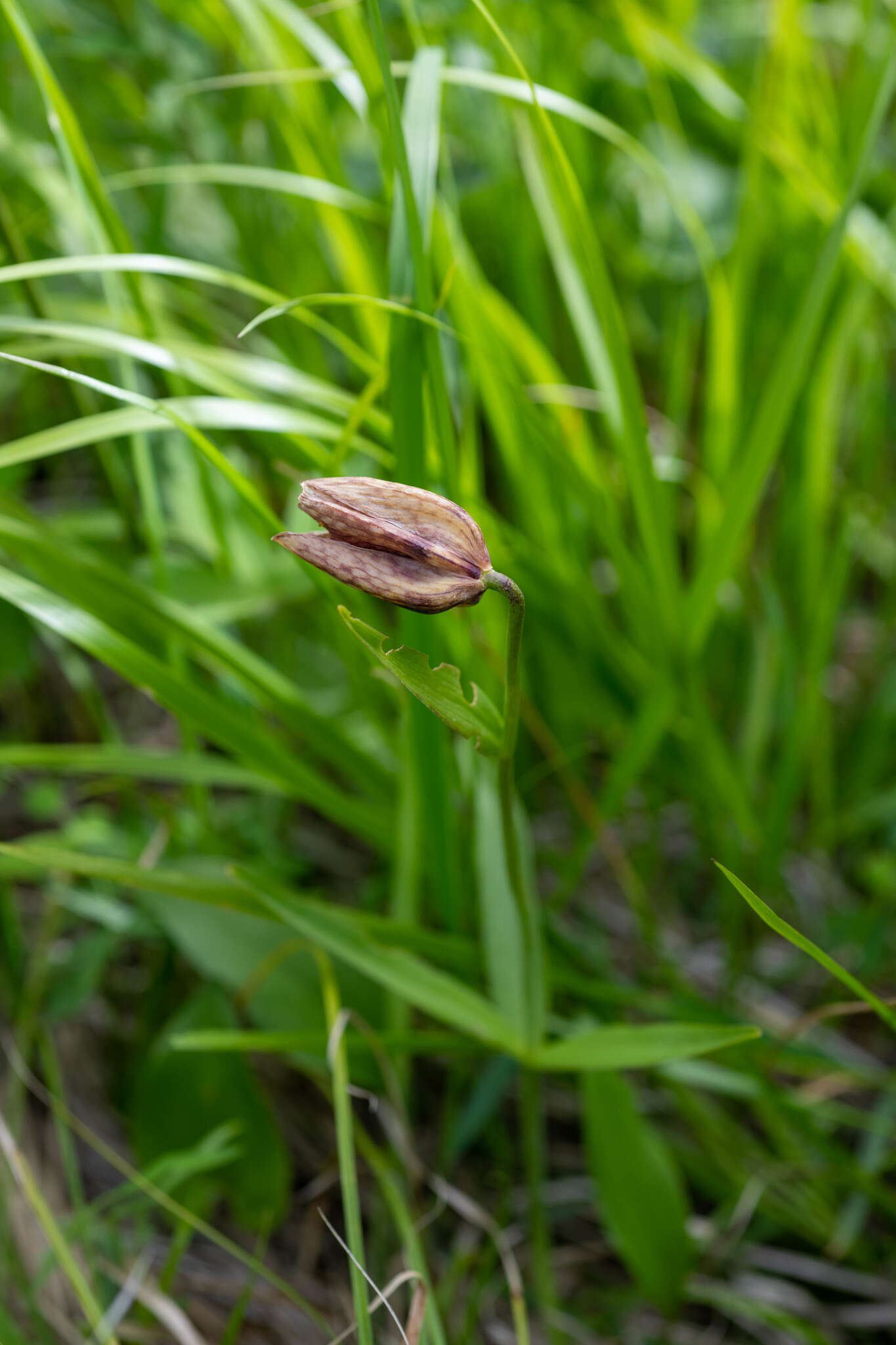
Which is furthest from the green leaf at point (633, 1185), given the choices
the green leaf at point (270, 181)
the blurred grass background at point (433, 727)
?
the green leaf at point (270, 181)

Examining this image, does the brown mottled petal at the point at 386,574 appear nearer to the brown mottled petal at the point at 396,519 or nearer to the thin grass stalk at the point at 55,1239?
the brown mottled petal at the point at 396,519

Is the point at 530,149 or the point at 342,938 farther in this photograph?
the point at 530,149

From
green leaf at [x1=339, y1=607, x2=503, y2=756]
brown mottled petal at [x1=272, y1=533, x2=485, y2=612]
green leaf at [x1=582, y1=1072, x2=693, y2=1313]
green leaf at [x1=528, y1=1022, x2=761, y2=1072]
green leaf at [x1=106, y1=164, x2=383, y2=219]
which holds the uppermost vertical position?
green leaf at [x1=106, y1=164, x2=383, y2=219]

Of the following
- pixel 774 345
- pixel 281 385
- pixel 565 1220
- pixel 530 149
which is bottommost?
pixel 565 1220

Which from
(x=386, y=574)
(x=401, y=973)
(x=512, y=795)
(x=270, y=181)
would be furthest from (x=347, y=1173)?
(x=270, y=181)

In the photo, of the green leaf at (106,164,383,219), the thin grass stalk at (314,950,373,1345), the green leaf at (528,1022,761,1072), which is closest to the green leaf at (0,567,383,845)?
the thin grass stalk at (314,950,373,1345)

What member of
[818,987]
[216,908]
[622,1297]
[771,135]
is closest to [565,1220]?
[622,1297]

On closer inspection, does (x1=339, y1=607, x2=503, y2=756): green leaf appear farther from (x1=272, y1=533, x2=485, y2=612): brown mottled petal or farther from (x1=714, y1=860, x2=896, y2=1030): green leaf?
(x1=714, y1=860, x2=896, y2=1030): green leaf

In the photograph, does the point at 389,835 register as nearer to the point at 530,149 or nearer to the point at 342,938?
the point at 342,938
